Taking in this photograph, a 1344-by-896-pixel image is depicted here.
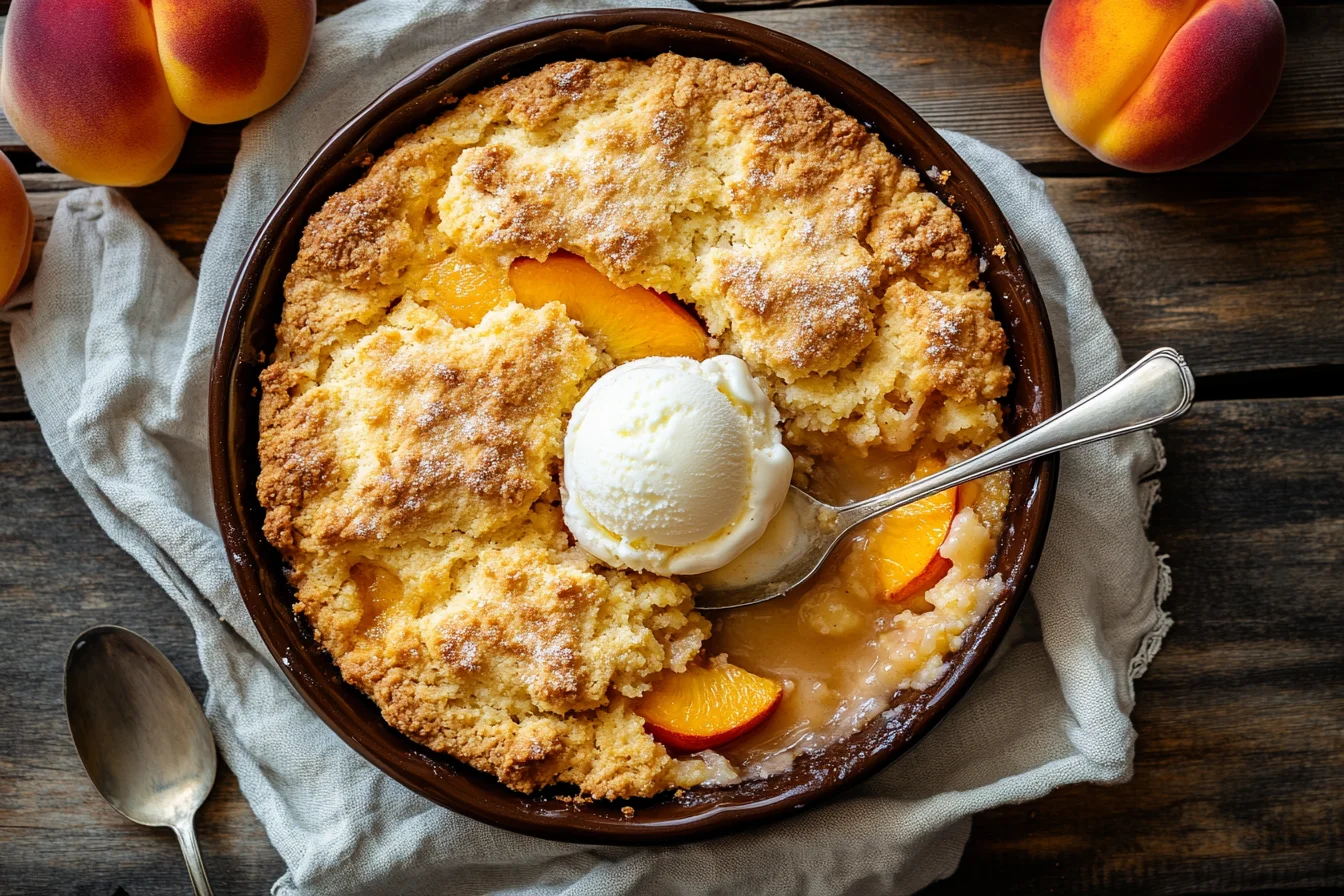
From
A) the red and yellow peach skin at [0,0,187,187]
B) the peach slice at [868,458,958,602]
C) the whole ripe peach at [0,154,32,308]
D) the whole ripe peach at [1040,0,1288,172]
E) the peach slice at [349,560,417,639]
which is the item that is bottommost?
the peach slice at [349,560,417,639]

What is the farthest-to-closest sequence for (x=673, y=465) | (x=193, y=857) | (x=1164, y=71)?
1. (x=193, y=857)
2. (x=1164, y=71)
3. (x=673, y=465)

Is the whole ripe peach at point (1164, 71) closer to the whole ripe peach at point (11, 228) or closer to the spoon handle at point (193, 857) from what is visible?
the whole ripe peach at point (11, 228)

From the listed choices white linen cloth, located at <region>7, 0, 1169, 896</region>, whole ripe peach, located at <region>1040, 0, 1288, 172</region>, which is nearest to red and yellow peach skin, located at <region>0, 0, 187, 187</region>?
white linen cloth, located at <region>7, 0, 1169, 896</region>

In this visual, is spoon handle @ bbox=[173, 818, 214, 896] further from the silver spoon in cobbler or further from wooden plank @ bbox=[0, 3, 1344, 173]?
wooden plank @ bbox=[0, 3, 1344, 173]

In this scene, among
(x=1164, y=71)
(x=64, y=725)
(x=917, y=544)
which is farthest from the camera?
(x=64, y=725)

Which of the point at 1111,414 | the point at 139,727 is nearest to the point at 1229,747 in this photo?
the point at 1111,414

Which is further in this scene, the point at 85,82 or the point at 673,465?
the point at 85,82

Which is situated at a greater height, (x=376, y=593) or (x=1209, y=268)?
(x=1209, y=268)

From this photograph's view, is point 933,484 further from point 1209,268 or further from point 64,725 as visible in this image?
point 64,725
